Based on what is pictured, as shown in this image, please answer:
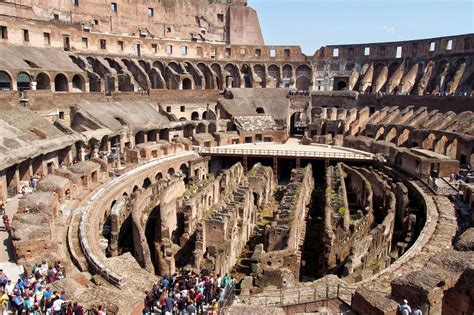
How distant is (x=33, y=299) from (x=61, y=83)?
31455mm

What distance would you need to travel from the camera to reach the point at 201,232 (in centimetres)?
1802

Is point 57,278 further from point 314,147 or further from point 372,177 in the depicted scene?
point 314,147

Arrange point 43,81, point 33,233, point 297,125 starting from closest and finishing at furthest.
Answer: point 33,233, point 43,81, point 297,125

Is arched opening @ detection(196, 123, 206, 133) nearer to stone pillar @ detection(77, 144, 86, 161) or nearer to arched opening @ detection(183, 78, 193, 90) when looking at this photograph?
arched opening @ detection(183, 78, 193, 90)

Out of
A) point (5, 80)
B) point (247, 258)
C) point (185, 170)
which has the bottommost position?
point (247, 258)

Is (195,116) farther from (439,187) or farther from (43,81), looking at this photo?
(439,187)

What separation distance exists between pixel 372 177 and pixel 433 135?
7515 mm

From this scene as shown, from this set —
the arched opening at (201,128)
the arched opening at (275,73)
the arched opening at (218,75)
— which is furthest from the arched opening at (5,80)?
the arched opening at (275,73)

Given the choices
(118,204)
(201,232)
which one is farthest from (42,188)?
(201,232)

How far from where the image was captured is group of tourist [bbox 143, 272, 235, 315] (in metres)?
10.8

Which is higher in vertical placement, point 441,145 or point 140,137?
point 140,137

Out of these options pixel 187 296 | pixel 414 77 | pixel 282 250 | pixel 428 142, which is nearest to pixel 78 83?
pixel 282 250

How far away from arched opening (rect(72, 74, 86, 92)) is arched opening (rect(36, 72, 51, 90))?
302 centimetres

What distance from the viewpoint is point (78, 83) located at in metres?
39.2
